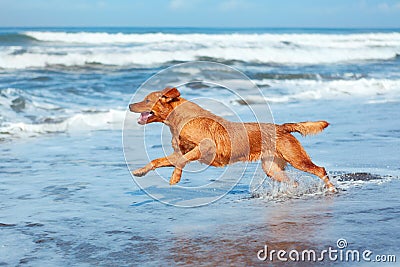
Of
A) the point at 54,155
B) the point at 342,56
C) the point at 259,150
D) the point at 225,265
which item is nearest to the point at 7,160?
the point at 54,155

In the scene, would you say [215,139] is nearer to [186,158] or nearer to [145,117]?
[186,158]

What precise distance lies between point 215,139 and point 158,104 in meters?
0.58

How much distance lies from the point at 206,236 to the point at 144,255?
22.7 inches

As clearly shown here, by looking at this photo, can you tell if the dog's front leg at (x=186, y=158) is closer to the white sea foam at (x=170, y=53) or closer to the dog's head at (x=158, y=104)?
the dog's head at (x=158, y=104)

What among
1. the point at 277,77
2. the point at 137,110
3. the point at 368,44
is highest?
the point at 368,44

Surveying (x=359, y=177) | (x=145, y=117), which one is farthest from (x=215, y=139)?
(x=359, y=177)

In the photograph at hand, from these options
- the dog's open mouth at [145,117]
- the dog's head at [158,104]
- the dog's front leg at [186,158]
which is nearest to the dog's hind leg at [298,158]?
the dog's front leg at [186,158]

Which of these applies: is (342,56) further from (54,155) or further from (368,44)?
(54,155)

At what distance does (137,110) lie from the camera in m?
5.40

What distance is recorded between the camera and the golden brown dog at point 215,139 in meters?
5.39

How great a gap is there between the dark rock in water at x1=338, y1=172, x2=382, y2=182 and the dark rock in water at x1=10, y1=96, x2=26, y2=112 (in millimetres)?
7765

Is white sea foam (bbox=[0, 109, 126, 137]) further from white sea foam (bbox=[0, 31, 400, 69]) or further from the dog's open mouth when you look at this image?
white sea foam (bbox=[0, 31, 400, 69])

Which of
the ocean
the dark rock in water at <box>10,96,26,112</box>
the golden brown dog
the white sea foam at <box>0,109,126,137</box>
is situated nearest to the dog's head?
A: the golden brown dog

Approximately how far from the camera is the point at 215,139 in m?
5.51
